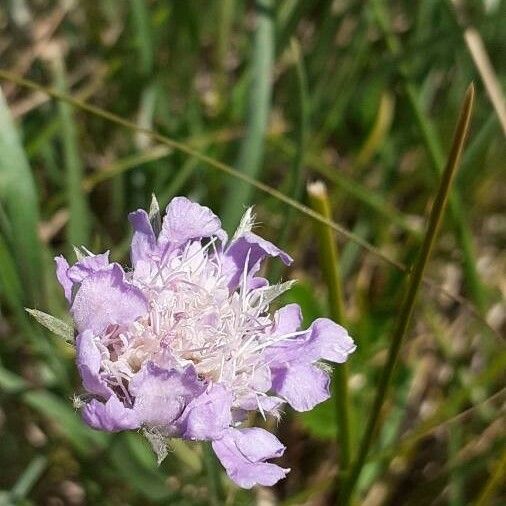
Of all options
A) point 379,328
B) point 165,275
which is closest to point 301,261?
point 379,328

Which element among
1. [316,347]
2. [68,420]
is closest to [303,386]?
[316,347]

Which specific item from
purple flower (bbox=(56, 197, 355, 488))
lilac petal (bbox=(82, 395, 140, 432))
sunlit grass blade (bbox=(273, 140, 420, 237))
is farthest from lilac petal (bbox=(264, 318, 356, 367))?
sunlit grass blade (bbox=(273, 140, 420, 237))

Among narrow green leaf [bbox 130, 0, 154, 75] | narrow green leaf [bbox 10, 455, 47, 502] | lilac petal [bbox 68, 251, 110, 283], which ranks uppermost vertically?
narrow green leaf [bbox 130, 0, 154, 75]

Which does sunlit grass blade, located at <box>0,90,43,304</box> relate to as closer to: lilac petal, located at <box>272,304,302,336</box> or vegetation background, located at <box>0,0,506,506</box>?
vegetation background, located at <box>0,0,506,506</box>

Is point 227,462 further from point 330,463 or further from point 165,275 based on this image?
point 330,463

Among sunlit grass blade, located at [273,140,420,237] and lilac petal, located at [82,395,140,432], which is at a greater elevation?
lilac petal, located at [82,395,140,432]

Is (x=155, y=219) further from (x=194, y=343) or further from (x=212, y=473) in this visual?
(x=212, y=473)

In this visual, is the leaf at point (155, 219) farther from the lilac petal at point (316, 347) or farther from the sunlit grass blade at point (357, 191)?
the sunlit grass blade at point (357, 191)
